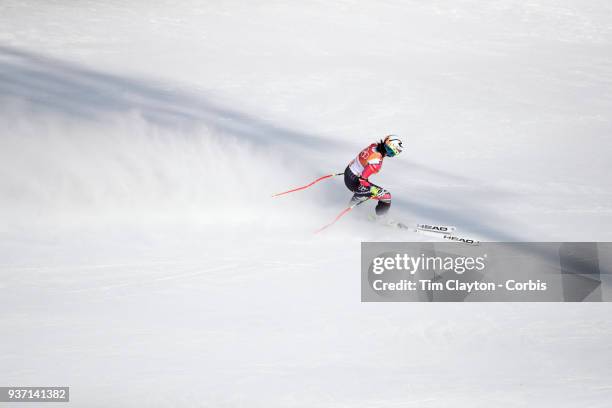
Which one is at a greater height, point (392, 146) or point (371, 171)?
point (392, 146)

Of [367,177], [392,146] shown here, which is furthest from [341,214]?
[392,146]

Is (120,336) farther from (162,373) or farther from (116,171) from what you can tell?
(116,171)

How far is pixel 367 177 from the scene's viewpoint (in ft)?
35.1

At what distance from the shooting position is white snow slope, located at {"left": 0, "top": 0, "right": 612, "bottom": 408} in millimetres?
7859

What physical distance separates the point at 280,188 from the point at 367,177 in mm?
1693

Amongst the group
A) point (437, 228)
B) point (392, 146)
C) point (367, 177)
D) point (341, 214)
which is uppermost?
point (392, 146)

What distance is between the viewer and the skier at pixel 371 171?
10570mm

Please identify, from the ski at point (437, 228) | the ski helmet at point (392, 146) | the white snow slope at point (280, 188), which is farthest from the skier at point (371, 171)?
the ski at point (437, 228)

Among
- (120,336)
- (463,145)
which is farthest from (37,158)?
(463,145)

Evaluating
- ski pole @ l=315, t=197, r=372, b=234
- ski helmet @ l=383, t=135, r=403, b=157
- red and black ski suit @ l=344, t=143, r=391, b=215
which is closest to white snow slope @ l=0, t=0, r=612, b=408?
ski pole @ l=315, t=197, r=372, b=234

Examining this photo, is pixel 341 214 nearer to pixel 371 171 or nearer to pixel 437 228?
pixel 371 171

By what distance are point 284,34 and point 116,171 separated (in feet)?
26.4

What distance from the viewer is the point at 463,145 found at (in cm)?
1396

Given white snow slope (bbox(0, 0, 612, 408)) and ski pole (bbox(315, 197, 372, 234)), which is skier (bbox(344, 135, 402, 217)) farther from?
white snow slope (bbox(0, 0, 612, 408))
